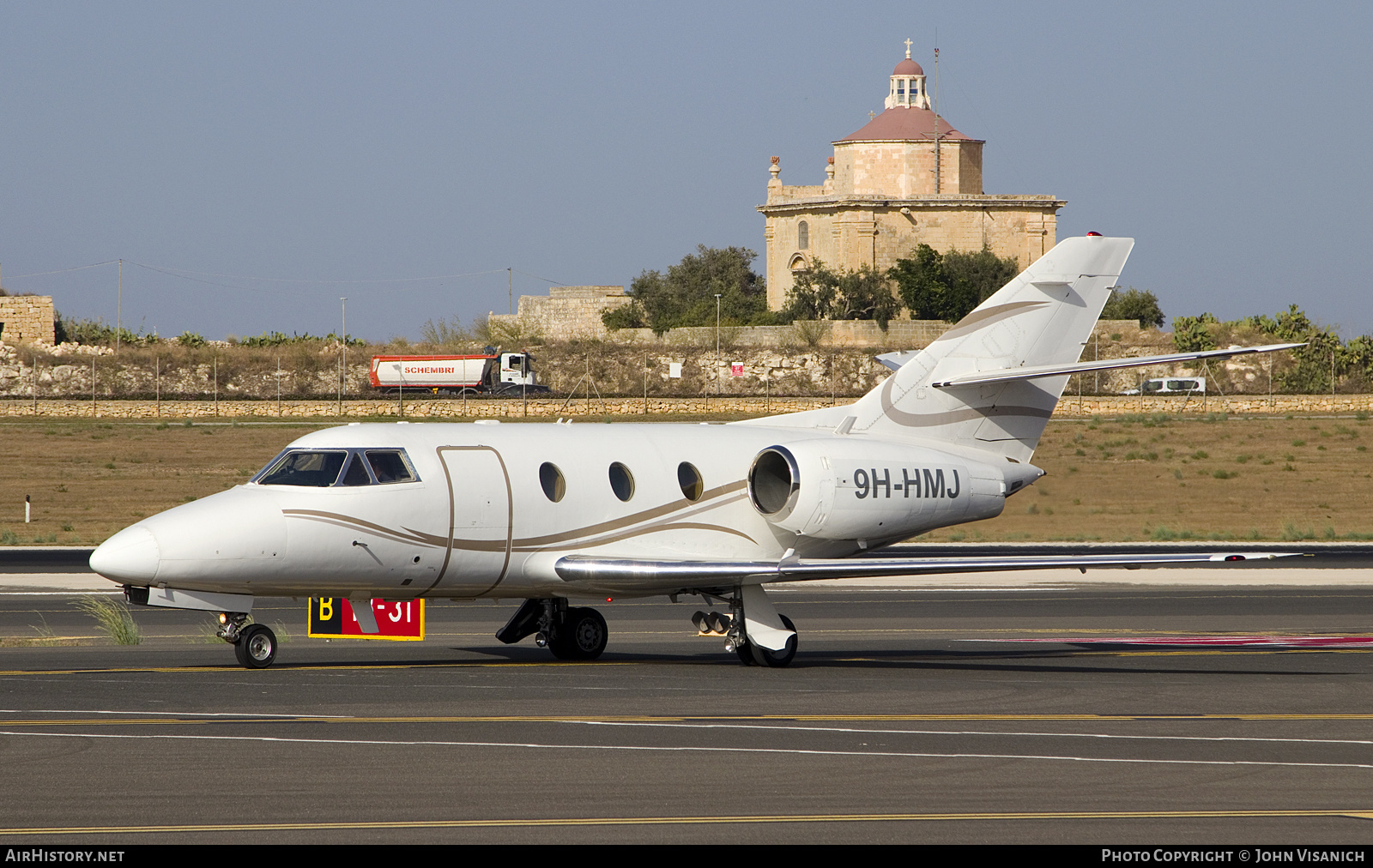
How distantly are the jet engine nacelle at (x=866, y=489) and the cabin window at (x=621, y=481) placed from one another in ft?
4.88

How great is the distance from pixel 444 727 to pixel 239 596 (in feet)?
12.4

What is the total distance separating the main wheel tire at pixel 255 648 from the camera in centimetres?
1662

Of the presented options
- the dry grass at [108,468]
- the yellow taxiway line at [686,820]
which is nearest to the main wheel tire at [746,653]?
the yellow taxiway line at [686,820]

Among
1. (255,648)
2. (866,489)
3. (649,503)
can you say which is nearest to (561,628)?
(649,503)

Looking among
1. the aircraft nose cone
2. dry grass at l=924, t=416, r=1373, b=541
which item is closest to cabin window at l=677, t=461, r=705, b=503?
the aircraft nose cone

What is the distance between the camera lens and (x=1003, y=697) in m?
15.5

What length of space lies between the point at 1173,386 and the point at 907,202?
2076 centimetres

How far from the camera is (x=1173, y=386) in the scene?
86.2 m

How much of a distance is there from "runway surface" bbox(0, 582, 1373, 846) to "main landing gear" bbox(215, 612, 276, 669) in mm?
257

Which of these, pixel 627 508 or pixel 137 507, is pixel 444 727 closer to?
pixel 627 508

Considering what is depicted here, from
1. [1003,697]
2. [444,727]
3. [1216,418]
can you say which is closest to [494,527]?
[444,727]

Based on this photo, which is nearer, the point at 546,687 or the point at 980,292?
the point at 546,687

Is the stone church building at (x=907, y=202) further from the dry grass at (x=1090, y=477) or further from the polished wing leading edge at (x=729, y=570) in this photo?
the polished wing leading edge at (x=729, y=570)

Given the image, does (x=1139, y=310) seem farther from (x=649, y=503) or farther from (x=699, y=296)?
(x=649, y=503)
